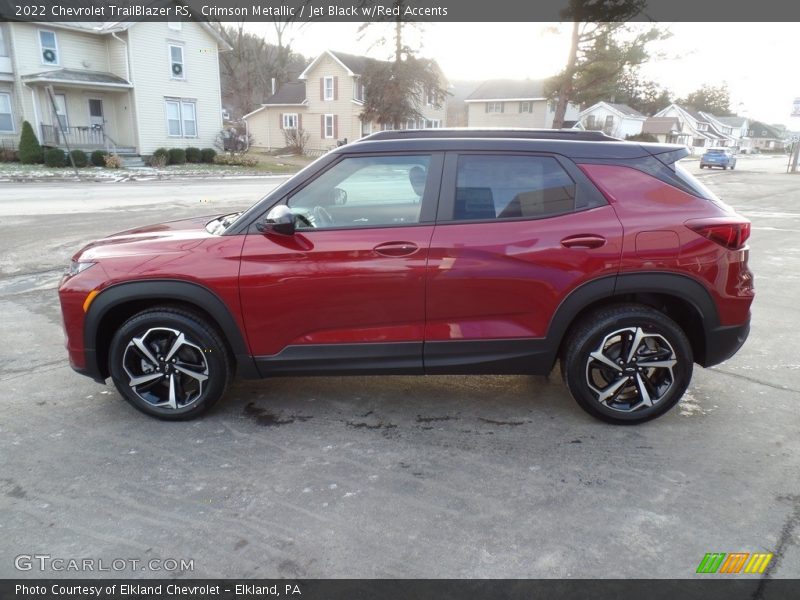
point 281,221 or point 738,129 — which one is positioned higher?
point 738,129

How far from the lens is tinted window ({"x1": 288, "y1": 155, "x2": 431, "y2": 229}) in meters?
3.71

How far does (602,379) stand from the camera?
4.13 meters

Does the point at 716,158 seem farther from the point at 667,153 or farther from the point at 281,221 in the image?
the point at 281,221

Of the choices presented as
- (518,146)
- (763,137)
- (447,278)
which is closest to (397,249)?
(447,278)

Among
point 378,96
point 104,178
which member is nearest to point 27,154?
point 104,178

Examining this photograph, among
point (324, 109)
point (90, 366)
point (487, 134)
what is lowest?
point (90, 366)

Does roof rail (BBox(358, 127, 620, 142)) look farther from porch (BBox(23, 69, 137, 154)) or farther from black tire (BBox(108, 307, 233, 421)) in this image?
porch (BBox(23, 69, 137, 154))

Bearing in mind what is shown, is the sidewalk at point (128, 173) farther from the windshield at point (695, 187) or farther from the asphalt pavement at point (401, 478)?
the windshield at point (695, 187)

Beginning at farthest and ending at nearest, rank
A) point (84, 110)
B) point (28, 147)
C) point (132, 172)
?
point (84, 110)
point (28, 147)
point (132, 172)

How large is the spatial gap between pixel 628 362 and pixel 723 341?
1.99 ft

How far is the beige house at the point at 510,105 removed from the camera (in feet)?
183

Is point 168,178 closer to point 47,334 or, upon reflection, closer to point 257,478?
point 47,334

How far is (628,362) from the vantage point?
3.73 metres

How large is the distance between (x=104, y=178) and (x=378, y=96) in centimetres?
2015
